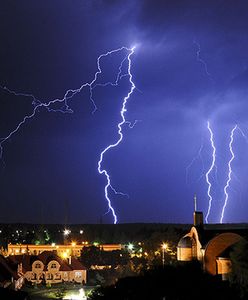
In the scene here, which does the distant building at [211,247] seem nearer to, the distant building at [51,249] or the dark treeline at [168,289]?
the dark treeline at [168,289]

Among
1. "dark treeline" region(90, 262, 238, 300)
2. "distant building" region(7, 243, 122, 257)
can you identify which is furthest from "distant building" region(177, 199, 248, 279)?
"distant building" region(7, 243, 122, 257)

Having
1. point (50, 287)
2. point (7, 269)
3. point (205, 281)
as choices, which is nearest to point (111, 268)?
point (50, 287)

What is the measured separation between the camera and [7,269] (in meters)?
43.8

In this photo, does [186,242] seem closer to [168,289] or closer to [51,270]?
[51,270]

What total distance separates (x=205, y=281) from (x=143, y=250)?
31382 mm

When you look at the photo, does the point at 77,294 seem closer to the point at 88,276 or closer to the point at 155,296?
A: the point at 88,276

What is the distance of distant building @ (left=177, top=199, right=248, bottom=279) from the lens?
134ft

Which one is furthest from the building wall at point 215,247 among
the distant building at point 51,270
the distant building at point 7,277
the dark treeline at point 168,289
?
the distant building at point 51,270

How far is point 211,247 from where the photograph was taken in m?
43.1

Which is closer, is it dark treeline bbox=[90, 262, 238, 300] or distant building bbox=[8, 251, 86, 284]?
dark treeline bbox=[90, 262, 238, 300]

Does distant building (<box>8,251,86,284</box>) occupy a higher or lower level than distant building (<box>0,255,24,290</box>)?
higher

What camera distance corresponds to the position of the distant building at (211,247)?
40.8 m

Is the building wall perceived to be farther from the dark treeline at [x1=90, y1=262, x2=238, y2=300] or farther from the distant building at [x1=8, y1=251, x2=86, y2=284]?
the distant building at [x1=8, y1=251, x2=86, y2=284]

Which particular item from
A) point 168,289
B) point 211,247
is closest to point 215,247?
point 211,247
